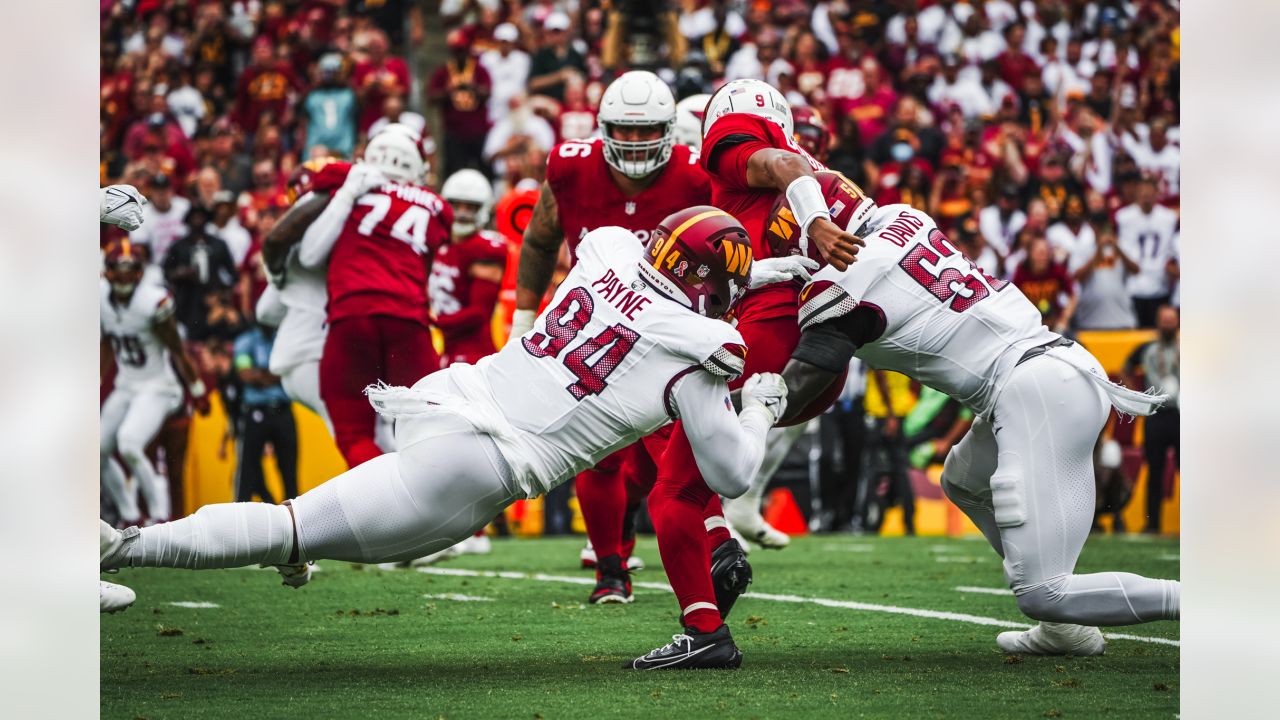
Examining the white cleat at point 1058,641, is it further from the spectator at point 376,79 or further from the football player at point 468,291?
the spectator at point 376,79

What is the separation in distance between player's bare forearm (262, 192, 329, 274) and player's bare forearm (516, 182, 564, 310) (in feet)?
4.90

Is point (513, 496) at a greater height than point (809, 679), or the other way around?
point (513, 496)

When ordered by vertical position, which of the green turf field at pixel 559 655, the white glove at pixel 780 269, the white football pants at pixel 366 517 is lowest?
the green turf field at pixel 559 655

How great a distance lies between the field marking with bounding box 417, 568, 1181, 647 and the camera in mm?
5579

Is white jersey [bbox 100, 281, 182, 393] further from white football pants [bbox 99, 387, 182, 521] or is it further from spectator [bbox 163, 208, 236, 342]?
spectator [bbox 163, 208, 236, 342]

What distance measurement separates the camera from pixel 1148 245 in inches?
469

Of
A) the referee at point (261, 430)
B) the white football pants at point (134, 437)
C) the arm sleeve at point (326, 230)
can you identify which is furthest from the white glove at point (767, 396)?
the referee at point (261, 430)

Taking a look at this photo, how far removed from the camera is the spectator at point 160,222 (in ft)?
39.2

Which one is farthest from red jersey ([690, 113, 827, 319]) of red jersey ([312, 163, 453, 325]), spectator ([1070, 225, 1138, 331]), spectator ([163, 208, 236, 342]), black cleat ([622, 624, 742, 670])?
spectator ([163, 208, 236, 342])

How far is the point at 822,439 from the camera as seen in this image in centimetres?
1096

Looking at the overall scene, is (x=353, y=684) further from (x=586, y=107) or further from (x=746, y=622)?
(x=586, y=107)
